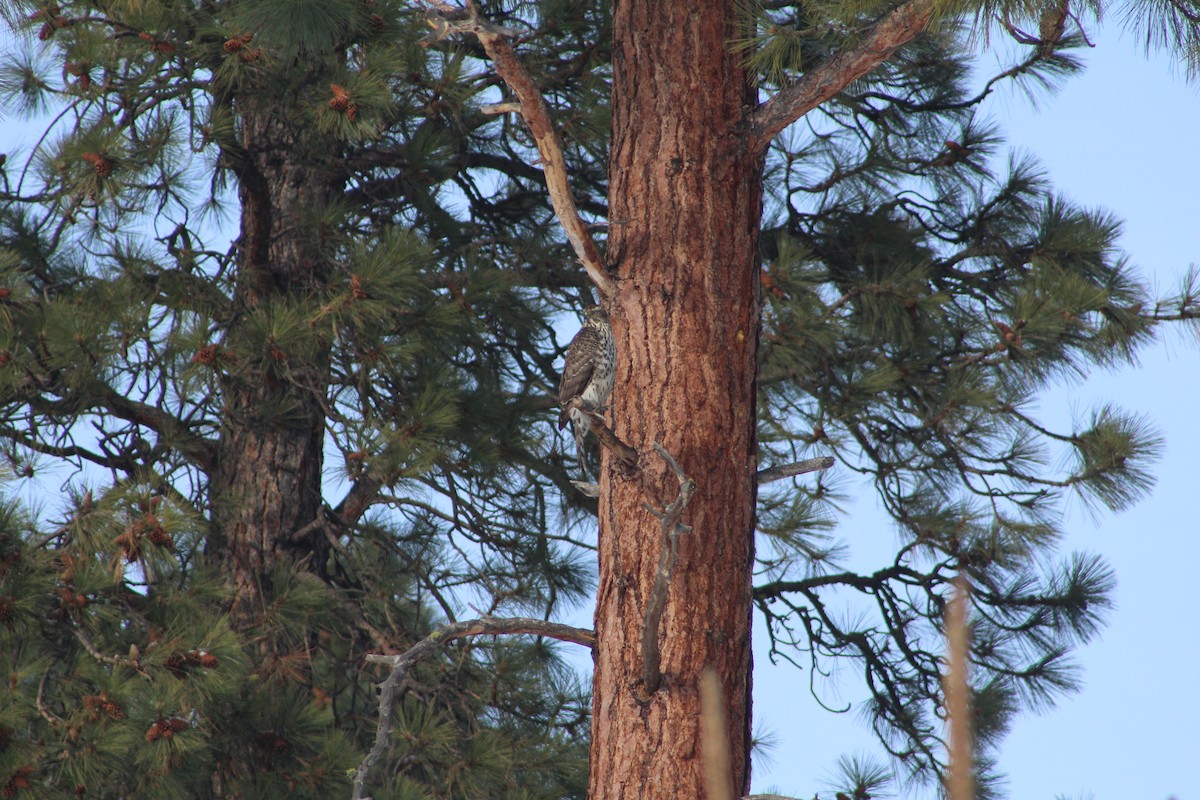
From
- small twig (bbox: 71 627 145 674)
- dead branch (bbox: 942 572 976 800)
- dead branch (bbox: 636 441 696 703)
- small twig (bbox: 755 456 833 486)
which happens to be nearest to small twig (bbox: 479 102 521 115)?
dead branch (bbox: 636 441 696 703)

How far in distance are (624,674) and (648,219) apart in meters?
1.13

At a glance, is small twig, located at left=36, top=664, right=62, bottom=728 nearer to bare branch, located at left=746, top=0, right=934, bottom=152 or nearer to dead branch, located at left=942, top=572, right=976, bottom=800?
bare branch, located at left=746, top=0, right=934, bottom=152

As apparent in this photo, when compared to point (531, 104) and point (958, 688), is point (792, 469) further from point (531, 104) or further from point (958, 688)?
point (958, 688)

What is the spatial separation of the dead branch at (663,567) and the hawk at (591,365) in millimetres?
1341

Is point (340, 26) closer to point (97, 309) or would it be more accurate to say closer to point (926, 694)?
point (97, 309)

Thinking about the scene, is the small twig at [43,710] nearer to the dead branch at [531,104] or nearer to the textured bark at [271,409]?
the textured bark at [271,409]

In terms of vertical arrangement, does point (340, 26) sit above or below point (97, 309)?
above

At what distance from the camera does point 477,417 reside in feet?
15.4

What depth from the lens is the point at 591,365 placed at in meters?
3.95

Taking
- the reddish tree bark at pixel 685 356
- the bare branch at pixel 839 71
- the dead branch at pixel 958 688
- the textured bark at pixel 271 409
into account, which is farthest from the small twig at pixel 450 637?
the dead branch at pixel 958 688

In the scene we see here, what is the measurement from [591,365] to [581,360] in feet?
0.15

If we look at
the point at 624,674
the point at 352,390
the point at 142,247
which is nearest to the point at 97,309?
the point at 142,247

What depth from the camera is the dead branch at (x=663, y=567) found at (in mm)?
2428

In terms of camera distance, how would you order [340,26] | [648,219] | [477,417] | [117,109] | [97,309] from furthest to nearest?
1. [477,417]
2. [117,109]
3. [97,309]
4. [340,26]
5. [648,219]
